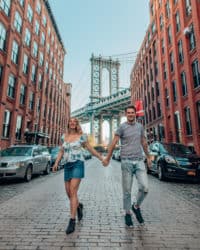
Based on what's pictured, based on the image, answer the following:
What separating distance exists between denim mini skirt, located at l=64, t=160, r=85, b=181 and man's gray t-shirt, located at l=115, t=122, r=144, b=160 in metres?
0.87

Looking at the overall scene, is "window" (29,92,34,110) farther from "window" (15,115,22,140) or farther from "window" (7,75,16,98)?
"window" (7,75,16,98)

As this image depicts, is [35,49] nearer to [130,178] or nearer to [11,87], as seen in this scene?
[11,87]

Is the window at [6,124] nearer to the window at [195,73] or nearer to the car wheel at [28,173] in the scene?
the car wheel at [28,173]

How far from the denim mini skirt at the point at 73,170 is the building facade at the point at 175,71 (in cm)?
1605

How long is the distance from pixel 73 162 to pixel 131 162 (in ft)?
3.60

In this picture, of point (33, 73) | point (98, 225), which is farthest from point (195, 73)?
point (33, 73)

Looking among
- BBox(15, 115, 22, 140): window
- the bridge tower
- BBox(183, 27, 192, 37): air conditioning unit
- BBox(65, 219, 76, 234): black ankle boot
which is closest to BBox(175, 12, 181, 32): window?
BBox(183, 27, 192, 37): air conditioning unit

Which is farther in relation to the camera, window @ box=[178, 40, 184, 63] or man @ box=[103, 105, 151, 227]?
window @ box=[178, 40, 184, 63]

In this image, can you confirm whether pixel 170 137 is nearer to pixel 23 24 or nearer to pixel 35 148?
pixel 35 148

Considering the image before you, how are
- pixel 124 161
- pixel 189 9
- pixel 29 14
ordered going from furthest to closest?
pixel 29 14
pixel 189 9
pixel 124 161

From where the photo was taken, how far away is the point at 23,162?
29.6 feet

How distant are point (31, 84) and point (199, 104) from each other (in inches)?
760

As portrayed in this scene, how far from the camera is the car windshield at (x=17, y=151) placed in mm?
10078

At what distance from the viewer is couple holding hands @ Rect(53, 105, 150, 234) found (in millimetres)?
3492
